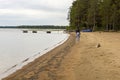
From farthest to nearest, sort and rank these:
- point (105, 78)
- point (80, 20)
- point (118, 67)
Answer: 1. point (80, 20)
2. point (118, 67)
3. point (105, 78)

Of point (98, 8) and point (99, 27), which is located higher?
point (98, 8)

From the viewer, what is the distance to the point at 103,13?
301ft

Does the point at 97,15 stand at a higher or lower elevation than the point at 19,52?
higher

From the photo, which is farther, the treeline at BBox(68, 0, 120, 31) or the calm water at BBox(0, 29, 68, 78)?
the treeline at BBox(68, 0, 120, 31)

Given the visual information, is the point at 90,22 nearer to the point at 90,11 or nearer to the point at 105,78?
the point at 90,11

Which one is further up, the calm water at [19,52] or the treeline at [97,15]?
the treeline at [97,15]

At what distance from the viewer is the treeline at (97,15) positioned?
3477 inches

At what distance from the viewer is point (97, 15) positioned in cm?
10106

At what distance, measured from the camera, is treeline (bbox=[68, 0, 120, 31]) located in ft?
290

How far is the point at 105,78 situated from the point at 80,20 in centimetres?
9729

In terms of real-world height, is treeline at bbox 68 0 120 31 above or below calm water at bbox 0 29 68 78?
above

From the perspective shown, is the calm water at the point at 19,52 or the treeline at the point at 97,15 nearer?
the calm water at the point at 19,52

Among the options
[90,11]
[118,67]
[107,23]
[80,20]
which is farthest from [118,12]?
[118,67]

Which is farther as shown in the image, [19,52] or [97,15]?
[97,15]
